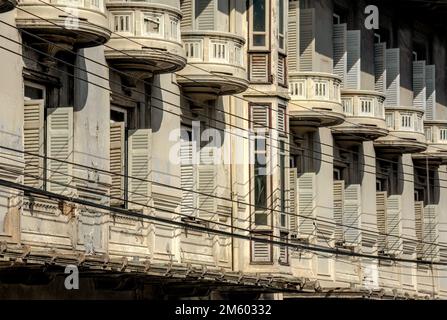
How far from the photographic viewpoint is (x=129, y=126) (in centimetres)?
4403

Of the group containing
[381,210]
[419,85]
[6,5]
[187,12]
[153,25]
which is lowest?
[381,210]

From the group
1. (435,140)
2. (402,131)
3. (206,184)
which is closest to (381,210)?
(402,131)

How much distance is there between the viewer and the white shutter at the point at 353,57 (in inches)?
2260

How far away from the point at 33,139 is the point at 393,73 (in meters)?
24.7

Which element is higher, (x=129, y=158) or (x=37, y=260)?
(x=129, y=158)

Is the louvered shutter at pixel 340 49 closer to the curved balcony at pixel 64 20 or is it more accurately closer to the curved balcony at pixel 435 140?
the curved balcony at pixel 435 140

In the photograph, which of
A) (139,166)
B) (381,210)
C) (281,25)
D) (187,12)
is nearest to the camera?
(139,166)

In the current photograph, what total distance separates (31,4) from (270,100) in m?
12.2

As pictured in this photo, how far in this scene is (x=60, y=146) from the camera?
39.8 metres

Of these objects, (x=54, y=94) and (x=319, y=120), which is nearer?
(x=54, y=94)

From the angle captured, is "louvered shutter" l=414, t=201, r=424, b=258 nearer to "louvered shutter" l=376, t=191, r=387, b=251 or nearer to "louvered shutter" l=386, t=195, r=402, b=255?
"louvered shutter" l=386, t=195, r=402, b=255

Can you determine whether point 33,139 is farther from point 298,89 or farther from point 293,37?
point 293,37

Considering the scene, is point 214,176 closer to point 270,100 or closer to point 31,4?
point 270,100

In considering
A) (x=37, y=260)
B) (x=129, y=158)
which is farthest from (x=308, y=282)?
(x=37, y=260)
